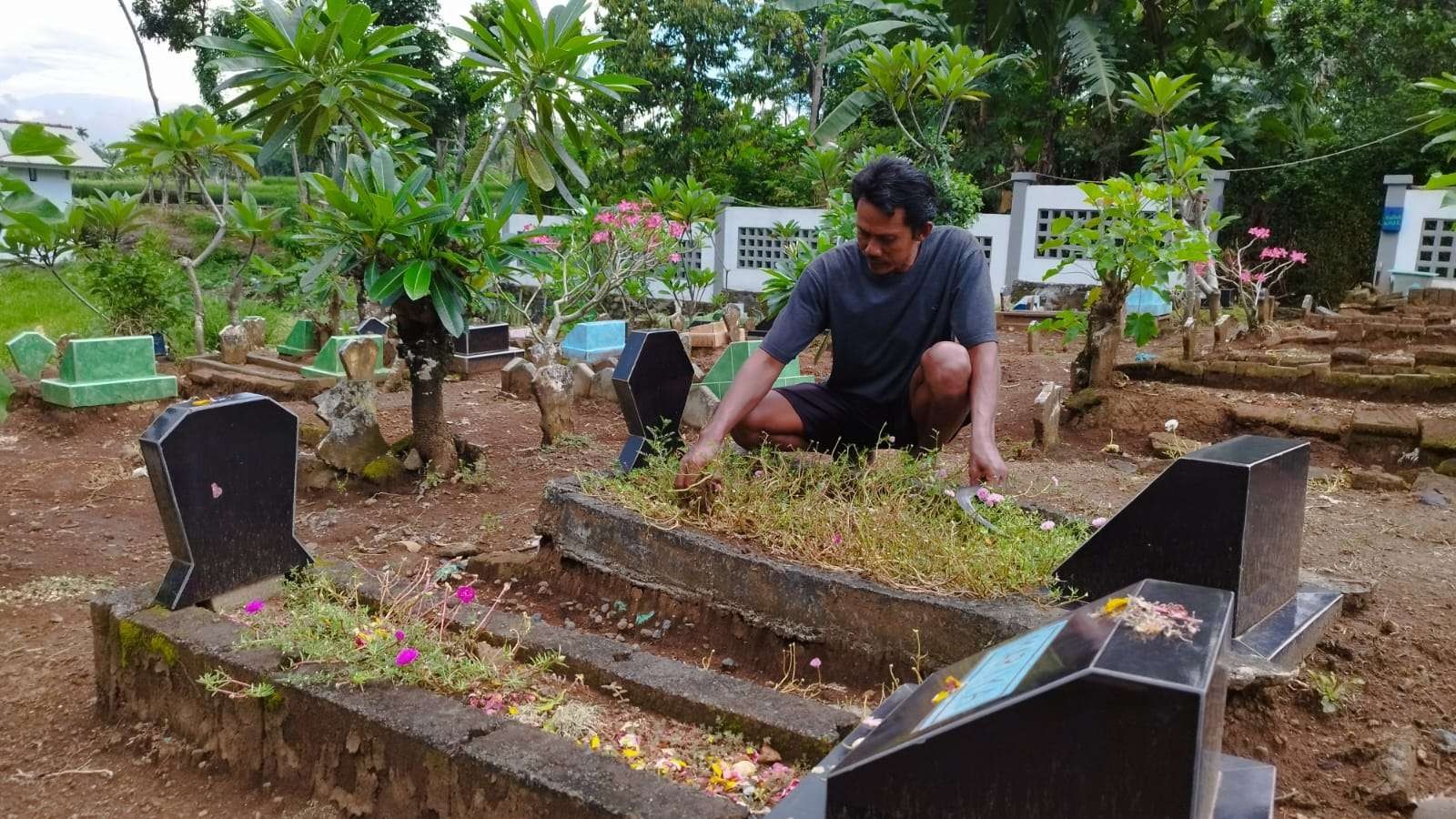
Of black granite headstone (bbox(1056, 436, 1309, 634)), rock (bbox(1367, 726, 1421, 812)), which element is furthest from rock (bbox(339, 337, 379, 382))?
rock (bbox(1367, 726, 1421, 812))

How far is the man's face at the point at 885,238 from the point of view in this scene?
3137mm

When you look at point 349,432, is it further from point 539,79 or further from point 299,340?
point 299,340

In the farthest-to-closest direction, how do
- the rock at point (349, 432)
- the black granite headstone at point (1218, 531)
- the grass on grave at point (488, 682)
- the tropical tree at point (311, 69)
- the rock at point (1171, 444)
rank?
1. the rock at point (1171, 444)
2. the rock at point (349, 432)
3. the tropical tree at point (311, 69)
4. the black granite headstone at point (1218, 531)
5. the grass on grave at point (488, 682)

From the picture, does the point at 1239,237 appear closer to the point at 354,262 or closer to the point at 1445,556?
the point at 1445,556

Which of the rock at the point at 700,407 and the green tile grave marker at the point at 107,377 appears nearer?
the rock at the point at 700,407

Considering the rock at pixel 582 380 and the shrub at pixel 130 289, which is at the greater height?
the shrub at pixel 130 289

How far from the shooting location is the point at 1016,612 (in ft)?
8.39

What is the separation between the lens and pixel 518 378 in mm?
7688

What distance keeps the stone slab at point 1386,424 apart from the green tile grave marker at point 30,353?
29.2 ft

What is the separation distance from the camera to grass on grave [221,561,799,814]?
214 cm

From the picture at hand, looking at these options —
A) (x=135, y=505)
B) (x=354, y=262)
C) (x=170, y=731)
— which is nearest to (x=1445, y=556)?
(x=170, y=731)

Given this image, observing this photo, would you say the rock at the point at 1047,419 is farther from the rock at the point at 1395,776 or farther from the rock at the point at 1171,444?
the rock at the point at 1395,776

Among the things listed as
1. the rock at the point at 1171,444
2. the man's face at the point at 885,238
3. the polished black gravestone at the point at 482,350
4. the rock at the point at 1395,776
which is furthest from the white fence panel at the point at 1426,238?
the rock at the point at 1395,776

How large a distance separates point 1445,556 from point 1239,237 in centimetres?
1276
